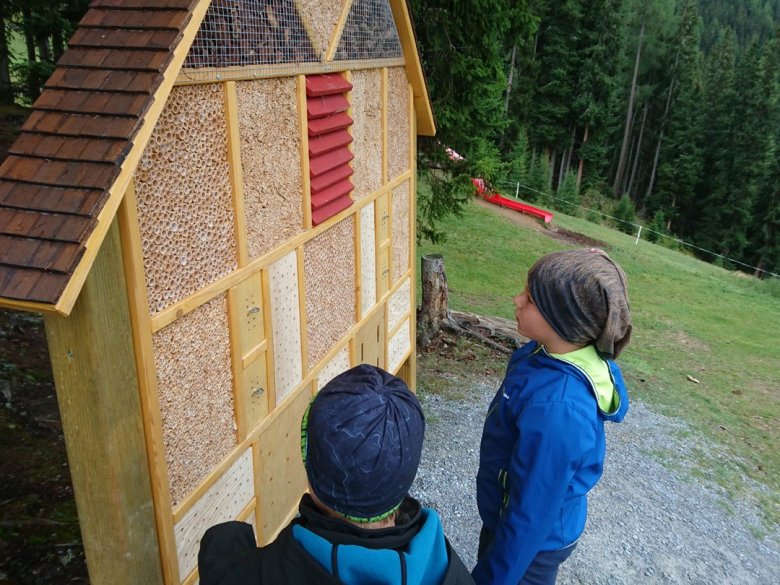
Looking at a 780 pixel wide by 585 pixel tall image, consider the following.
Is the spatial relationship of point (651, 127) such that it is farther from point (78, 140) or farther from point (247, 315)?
point (78, 140)

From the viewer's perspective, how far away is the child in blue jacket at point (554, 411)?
2.53 meters

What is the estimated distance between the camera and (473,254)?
19.1 meters

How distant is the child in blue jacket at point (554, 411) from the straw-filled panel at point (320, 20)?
6.99ft

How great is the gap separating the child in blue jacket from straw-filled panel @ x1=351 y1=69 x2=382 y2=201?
2452 millimetres

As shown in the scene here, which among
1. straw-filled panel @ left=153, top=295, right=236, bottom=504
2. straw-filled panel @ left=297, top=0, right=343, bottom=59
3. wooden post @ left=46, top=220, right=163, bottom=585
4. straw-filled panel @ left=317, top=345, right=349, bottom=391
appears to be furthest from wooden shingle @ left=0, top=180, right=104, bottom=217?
straw-filled panel @ left=317, top=345, right=349, bottom=391

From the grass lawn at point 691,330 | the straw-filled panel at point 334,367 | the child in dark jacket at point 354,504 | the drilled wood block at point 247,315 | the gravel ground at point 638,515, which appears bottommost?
the grass lawn at point 691,330

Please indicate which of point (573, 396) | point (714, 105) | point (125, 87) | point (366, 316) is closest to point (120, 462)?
point (125, 87)

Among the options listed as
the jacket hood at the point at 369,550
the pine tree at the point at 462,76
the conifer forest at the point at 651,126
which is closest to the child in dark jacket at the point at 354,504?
the jacket hood at the point at 369,550

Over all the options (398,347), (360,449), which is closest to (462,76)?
(398,347)

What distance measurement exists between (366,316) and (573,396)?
9.72 feet

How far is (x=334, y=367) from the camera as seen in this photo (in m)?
4.79

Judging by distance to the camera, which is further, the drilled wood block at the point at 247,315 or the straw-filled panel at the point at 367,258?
the straw-filled panel at the point at 367,258

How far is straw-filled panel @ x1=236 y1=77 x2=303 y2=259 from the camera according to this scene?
125 inches

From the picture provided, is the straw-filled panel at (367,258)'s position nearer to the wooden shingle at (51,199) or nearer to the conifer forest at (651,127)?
the wooden shingle at (51,199)
